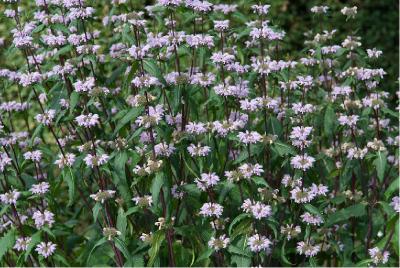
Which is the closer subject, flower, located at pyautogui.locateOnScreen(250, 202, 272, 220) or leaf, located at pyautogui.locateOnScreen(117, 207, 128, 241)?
flower, located at pyautogui.locateOnScreen(250, 202, 272, 220)

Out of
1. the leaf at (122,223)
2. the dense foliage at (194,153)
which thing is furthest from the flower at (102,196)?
the leaf at (122,223)

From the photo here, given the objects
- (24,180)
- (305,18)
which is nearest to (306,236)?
(24,180)

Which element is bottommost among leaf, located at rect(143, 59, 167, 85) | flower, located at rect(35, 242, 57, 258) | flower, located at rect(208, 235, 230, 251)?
flower, located at rect(35, 242, 57, 258)

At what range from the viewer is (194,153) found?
142 inches

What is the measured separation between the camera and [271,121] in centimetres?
381

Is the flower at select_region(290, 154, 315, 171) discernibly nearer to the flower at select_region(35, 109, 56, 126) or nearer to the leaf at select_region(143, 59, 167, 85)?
the leaf at select_region(143, 59, 167, 85)

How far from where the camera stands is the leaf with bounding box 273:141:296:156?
3546mm

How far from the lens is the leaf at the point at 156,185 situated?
136 inches

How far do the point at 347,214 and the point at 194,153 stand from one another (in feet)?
3.46

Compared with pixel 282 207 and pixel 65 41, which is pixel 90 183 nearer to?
pixel 65 41

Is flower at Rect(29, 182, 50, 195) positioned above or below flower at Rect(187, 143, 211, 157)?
below

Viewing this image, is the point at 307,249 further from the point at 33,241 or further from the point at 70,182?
the point at 33,241

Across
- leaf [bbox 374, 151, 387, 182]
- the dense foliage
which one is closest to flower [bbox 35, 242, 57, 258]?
the dense foliage

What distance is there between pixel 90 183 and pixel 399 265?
2.07m
